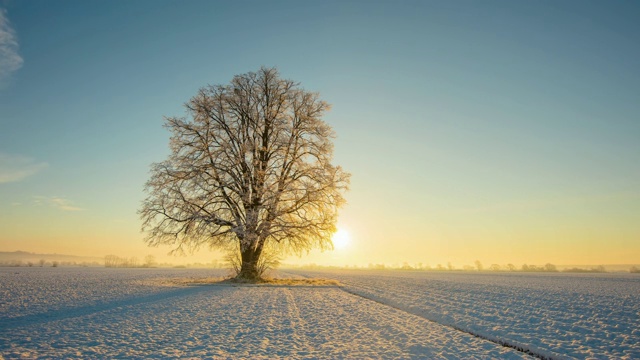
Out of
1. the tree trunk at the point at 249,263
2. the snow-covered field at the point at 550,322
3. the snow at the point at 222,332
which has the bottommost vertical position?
the snow-covered field at the point at 550,322

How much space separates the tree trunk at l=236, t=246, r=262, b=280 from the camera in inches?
1116

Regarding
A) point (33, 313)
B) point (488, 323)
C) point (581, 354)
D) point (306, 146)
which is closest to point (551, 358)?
point (581, 354)

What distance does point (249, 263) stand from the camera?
28422 mm

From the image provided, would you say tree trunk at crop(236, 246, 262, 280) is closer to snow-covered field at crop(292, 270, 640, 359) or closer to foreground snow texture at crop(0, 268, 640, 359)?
foreground snow texture at crop(0, 268, 640, 359)

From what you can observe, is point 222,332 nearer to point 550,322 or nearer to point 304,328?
point 304,328

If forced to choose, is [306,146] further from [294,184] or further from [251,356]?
[251,356]

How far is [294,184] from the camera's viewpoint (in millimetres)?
28438

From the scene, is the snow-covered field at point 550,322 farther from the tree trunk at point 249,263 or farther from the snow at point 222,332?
the tree trunk at point 249,263

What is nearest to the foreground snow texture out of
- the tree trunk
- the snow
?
the snow

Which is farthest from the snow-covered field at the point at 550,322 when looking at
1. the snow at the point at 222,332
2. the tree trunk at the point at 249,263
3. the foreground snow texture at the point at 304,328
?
the tree trunk at the point at 249,263

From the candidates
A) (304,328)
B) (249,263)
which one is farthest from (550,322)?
(249,263)

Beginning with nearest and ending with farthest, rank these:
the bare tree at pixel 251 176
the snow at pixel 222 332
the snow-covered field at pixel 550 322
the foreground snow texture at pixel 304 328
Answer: the snow at pixel 222 332, the foreground snow texture at pixel 304 328, the snow-covered field at pixel 550 322, the bare tree at pixel 251 176

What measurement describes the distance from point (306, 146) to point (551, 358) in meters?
23.5

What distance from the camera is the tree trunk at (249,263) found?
28.3m
